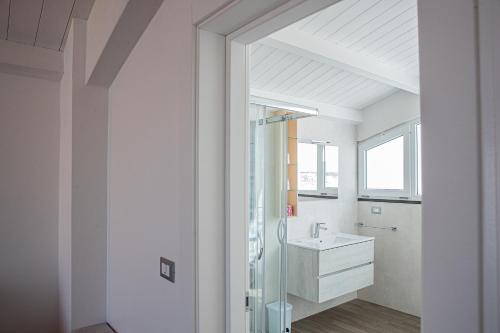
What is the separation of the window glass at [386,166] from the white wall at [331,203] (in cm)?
20

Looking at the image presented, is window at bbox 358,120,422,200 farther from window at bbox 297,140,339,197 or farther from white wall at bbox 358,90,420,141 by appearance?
window at bbox 297,140,339,197

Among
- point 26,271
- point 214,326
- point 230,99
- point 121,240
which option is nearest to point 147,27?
point 230,99

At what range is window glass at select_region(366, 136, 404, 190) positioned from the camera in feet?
13.3

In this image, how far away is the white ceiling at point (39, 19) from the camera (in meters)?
2.13

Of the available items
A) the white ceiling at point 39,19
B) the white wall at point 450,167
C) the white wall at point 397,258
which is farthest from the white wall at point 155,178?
the white wall at point 397,258

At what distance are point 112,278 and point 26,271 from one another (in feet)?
3.67

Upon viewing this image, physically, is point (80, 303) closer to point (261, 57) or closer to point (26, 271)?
point (26, 271)

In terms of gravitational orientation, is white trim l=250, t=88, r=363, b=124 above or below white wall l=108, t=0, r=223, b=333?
above

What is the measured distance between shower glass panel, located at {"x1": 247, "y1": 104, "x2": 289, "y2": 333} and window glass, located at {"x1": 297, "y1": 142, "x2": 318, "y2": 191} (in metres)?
0.97

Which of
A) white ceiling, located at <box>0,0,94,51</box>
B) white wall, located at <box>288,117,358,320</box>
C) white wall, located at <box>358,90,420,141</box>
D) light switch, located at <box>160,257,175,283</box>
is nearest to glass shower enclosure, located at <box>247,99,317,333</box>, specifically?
white wall, located at <box>288,117,358,320</box>

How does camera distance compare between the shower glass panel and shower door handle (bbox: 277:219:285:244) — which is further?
shower door handle (bbox: 277:219:285:244)

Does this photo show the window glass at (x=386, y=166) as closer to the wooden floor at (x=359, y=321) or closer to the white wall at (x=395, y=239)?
the white wall at (x=395, y=239)

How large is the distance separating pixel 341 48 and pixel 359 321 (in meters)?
2.89

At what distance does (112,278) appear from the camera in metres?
2.37
